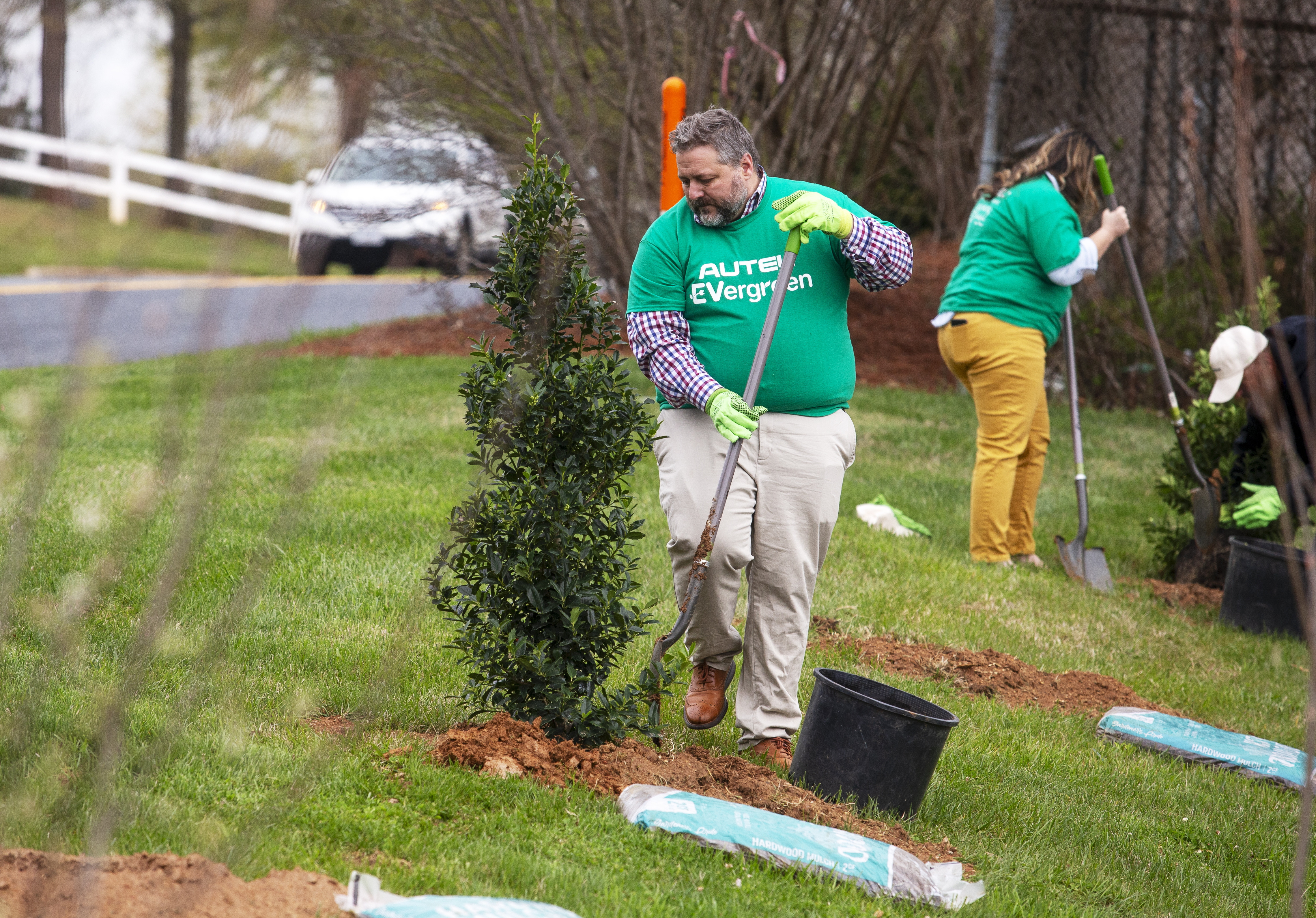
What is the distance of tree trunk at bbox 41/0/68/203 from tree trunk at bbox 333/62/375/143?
0.29 m

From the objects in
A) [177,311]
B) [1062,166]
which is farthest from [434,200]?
[177,311]

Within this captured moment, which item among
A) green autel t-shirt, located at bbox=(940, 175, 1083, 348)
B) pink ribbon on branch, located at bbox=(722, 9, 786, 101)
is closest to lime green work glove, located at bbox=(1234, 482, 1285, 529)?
green autel t-shirt, located at bbox=(940, 175, 1083, 348)

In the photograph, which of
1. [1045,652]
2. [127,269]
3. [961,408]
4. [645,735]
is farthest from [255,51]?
[961,408]

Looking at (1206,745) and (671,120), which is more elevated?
(671,120)

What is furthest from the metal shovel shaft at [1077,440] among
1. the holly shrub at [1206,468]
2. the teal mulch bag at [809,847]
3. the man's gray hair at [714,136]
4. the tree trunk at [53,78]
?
the tree trunk at [53,78]

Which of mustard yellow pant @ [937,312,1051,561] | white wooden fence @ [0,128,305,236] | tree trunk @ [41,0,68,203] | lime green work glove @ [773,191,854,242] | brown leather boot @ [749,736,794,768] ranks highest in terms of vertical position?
lime green work glove @ [773,191,854,242]

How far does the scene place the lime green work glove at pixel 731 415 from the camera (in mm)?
3379

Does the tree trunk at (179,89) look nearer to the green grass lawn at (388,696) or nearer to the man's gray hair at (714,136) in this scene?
the green grass lawn at (388,696)

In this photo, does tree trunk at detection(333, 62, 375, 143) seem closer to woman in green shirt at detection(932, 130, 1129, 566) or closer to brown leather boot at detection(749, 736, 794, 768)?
brown leather boot at detection(749, 736, 794, 768)

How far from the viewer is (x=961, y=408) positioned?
10.6 meters

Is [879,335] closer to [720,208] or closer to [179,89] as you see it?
[720,208]

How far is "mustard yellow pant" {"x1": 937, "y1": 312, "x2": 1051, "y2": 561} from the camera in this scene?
19.6 feet

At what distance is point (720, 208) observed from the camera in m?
3.50

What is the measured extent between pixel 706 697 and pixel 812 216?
1.54m
